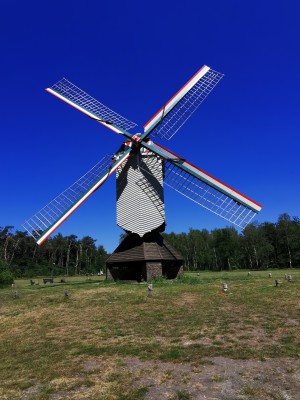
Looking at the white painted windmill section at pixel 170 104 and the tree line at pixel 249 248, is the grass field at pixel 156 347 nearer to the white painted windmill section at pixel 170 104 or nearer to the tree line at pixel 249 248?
the white painted windmill section at pixel 170 104

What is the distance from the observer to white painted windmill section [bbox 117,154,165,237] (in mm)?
22844

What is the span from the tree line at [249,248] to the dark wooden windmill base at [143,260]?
51.8m

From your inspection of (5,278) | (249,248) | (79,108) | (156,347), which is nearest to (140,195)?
(79,108)

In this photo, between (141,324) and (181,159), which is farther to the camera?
(181,159)

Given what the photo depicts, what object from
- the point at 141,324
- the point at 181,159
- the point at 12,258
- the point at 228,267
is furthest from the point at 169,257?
the point at 12,258

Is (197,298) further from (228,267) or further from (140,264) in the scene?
(228,267)

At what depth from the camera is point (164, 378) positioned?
709 centimetres

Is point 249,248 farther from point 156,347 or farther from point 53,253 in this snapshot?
point 156,347

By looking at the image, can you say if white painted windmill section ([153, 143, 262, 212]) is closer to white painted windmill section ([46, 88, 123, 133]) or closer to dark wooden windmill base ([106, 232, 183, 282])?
white painted windmill section ([46, 88, 123, 133])

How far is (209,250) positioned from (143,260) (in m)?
60.9

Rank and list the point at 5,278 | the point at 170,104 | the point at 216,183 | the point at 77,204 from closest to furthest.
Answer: the point at 77,204 < the point at 216,183 < the point at 170,104 < the point at 5,278

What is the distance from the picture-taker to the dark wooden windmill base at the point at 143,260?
880 inches

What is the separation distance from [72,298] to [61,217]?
5594mm

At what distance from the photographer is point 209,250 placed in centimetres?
8050
